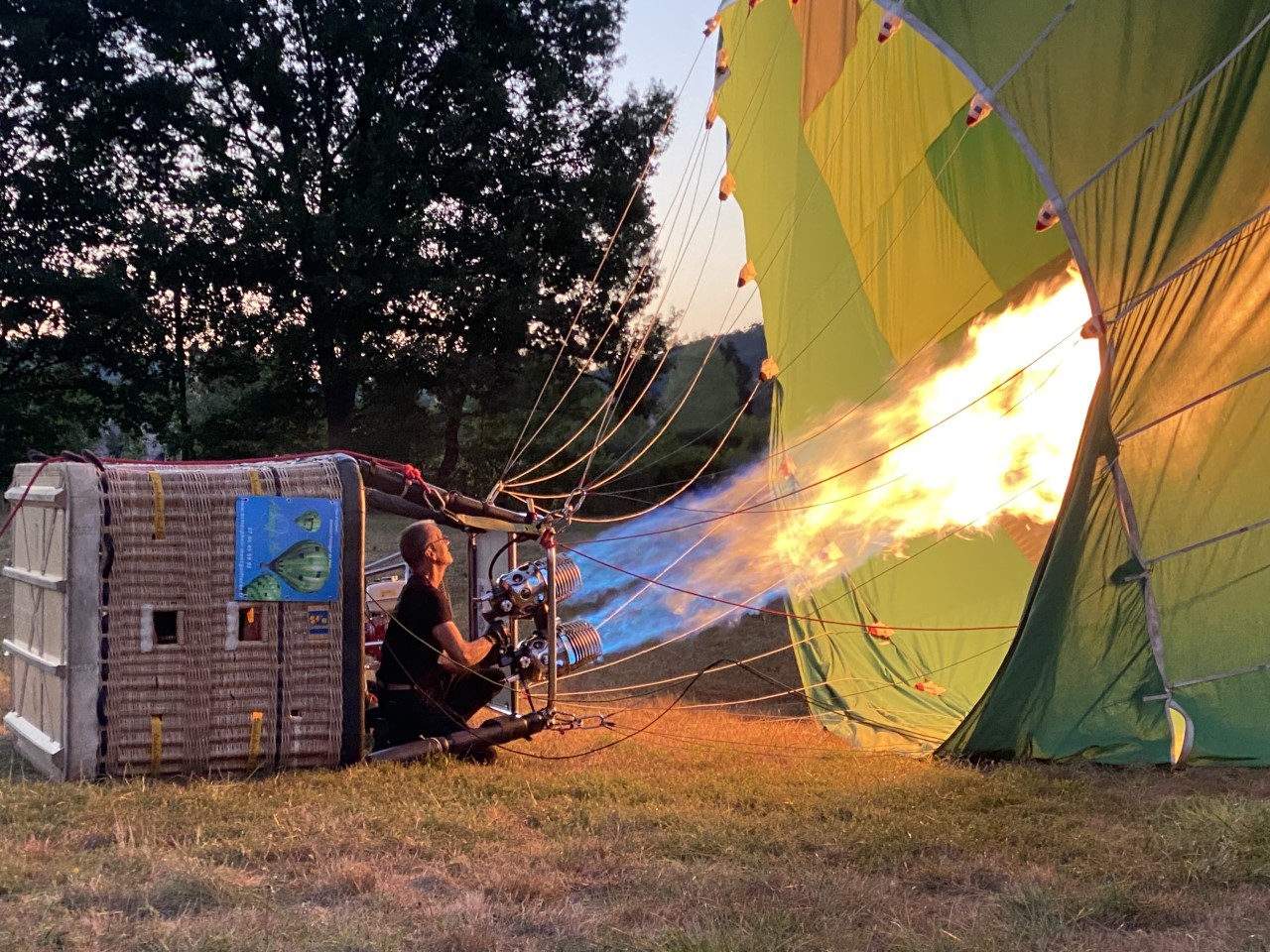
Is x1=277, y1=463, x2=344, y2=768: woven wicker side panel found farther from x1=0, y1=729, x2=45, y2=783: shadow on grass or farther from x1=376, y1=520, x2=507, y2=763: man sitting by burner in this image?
x1=0, y1=729, x2=45, y2=783: shadow on grass

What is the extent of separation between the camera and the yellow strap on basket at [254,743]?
4539 mm

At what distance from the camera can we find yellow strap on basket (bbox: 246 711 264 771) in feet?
14.9

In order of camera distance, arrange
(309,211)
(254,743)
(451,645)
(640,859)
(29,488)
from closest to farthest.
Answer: (640,859) < (254,743) < (29,488) < (451,645) < (309,211)

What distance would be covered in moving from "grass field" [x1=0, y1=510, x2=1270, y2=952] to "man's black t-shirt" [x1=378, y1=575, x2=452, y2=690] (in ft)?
1.47

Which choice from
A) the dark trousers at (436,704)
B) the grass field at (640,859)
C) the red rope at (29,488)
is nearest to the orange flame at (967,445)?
the grass field at (640,859)

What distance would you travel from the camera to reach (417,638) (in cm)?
502

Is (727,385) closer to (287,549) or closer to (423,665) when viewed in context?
(423,665)

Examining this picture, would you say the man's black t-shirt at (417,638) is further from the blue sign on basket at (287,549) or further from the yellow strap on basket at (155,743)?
the yellow strap on basket at (155,743)

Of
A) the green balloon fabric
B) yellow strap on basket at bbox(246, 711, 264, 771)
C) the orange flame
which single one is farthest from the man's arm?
the orange flame

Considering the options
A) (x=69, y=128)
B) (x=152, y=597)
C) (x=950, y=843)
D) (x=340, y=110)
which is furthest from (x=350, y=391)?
(x=950, y=843)

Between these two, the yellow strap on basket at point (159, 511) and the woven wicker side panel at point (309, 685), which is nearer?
the yellow strap on basket at point (159, 511)

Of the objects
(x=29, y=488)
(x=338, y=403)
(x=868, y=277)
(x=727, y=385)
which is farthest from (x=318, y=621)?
(x=338, y=403)

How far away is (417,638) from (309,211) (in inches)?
505

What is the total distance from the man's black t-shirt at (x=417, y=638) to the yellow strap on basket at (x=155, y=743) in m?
1.02
